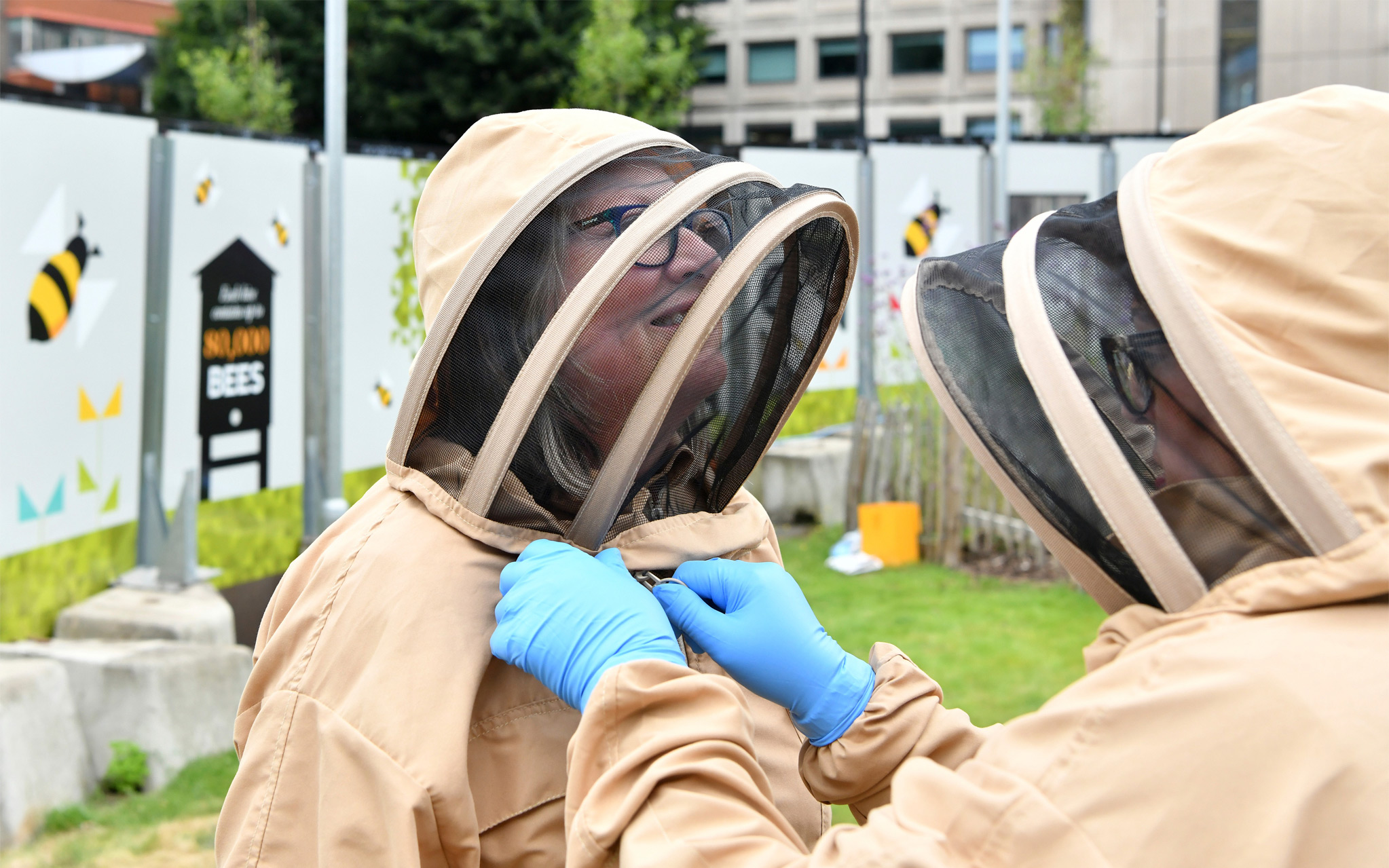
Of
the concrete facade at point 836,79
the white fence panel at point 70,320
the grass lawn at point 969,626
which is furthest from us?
the concrete facade at point 836,79

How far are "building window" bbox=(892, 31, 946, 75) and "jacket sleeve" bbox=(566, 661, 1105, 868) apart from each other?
4177 cm

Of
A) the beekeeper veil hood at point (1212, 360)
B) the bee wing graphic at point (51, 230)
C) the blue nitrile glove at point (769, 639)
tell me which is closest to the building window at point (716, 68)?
the bee wing graphic at point (51, 230)

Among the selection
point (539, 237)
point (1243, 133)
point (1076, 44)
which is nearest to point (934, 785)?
point (1243, 133)

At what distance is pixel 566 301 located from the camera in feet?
5.25

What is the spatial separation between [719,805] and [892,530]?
292 inches

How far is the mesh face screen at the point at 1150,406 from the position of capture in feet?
3.90

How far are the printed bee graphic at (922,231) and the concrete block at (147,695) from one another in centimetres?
883

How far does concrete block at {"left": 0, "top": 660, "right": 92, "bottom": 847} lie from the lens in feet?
13.1

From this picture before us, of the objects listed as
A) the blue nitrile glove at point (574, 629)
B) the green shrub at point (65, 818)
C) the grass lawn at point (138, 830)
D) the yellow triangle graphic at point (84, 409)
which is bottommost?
the grass lawn at point (138, 830)

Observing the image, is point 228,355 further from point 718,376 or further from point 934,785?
point 934,785

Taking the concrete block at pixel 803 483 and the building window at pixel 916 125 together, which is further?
the building window at pixel 916 125

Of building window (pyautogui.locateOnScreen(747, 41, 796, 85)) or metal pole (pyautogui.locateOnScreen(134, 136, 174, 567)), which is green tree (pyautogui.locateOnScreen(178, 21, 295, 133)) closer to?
building window (pyautogui.locateOnScreen(747, 41, 796, 85))

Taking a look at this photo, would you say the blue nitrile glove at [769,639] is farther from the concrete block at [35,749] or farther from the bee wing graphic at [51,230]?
the bee wing graphic at [51,230]

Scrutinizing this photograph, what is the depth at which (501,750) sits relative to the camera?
164cm
